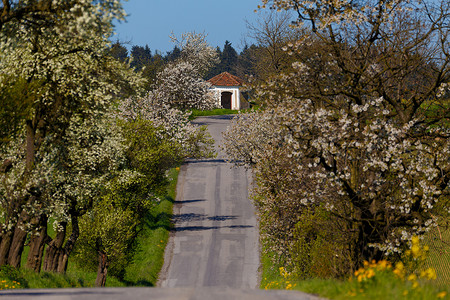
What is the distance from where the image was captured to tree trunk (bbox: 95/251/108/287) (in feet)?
109

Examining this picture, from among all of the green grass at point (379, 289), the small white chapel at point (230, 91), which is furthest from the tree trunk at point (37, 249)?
the small white chapel at point (230, 91)

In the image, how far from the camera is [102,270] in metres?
33.8

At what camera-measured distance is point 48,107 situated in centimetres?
2434

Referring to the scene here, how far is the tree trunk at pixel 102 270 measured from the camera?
3338 cm

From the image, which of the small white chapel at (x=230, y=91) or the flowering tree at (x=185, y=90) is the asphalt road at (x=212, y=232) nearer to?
the flowering tree at (x=185, y=90)

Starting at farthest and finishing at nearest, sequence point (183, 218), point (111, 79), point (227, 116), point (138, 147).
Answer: point (227, 116) < point (183, 218) < point (138, 147) < point (111, 79)

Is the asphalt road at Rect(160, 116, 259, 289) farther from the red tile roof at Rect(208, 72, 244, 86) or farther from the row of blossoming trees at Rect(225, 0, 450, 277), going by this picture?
the red tile roof at Rect(208, 72, 244, 86)

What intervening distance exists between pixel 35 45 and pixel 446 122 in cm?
1626

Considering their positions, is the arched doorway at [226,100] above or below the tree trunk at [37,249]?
above

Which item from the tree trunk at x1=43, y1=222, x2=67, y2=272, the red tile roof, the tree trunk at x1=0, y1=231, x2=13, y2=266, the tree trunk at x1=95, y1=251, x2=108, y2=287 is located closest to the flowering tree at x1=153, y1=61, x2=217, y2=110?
the red tile roof

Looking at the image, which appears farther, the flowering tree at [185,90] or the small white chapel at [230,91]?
the small white chapel at [230,91]

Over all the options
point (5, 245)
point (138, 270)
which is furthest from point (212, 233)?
point (5, 245)

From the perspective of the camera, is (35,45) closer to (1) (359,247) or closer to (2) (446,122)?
(1) (359,247)

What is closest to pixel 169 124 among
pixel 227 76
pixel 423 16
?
pixel 423 16
